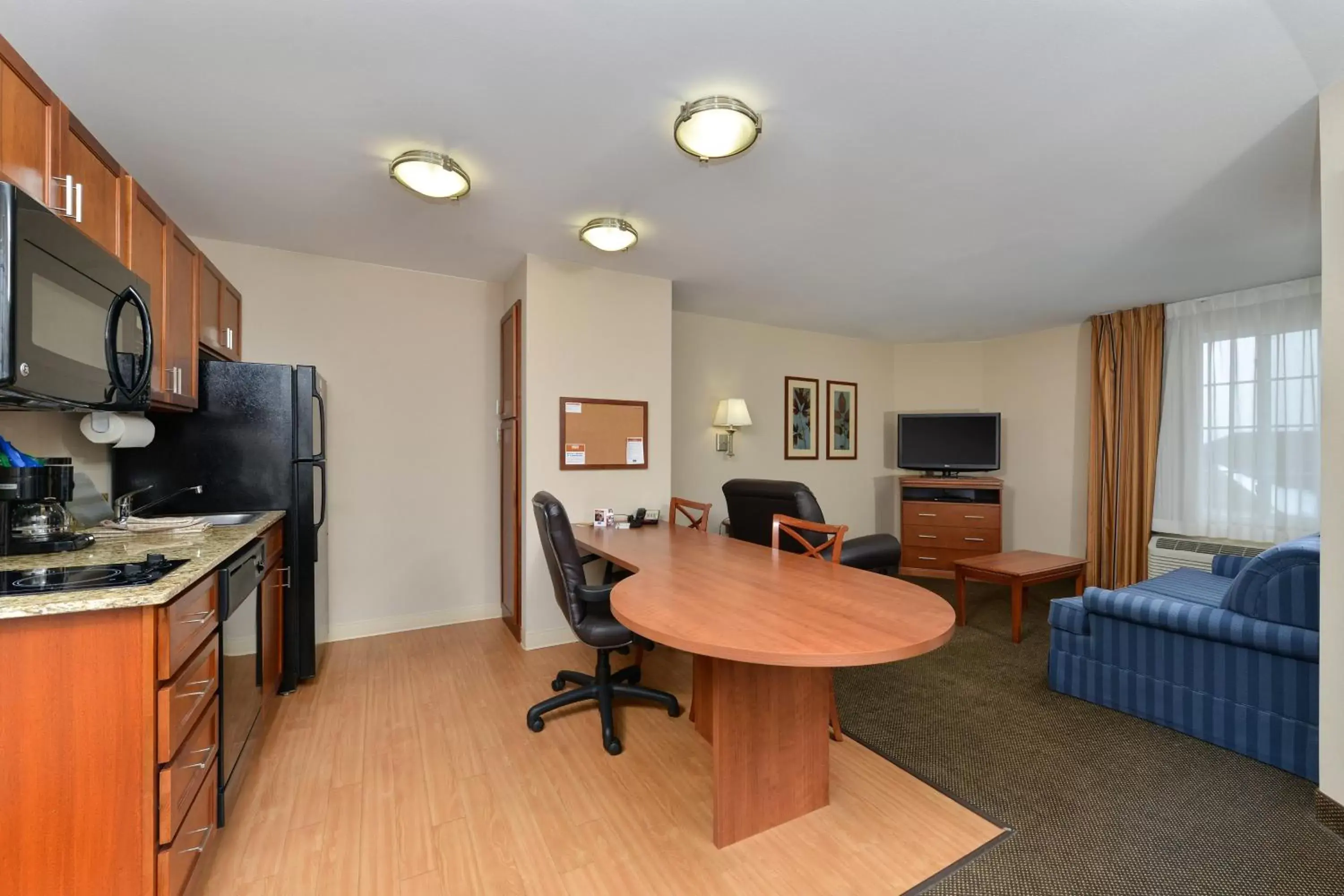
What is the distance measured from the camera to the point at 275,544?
8.13ft

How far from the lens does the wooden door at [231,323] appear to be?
2842mm

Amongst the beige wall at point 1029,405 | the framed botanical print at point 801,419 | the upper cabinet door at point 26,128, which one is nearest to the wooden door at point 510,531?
the upper cabinet door at point 26,128

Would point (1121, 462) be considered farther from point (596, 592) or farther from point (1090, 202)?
point (596, 592)

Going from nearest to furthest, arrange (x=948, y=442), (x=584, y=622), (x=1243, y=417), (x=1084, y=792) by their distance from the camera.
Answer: (x=1084, y=792)
(x=584, y=622)
(x=1243, y=417)
(x=948, y=442)

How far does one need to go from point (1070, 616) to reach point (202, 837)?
3419 mm

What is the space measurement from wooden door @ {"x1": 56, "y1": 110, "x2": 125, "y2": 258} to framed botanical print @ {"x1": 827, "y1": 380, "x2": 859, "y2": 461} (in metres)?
4.97

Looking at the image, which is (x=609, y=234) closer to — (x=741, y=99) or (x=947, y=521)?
(x=741, y=99)

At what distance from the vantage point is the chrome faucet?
211 centimetres

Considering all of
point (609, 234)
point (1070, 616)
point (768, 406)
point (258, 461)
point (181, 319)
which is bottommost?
point (1070, 616)

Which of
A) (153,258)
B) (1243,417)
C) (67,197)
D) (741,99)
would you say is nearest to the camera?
(67,197)

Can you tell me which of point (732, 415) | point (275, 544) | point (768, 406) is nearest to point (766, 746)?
point (275, 544)

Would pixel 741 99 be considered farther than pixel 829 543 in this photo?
No

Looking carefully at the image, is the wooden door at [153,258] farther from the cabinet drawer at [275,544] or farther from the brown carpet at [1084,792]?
the brown carpet at [1084,792]

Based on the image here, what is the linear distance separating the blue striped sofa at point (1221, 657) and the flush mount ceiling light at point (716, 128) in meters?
2.28
